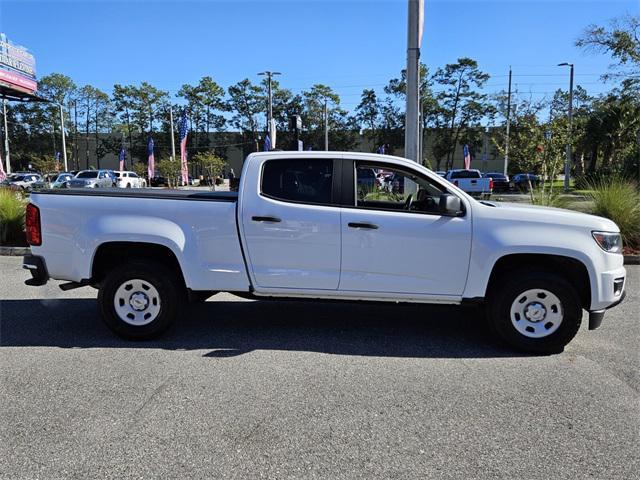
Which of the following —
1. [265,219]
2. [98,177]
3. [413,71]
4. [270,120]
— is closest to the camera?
[265,219]

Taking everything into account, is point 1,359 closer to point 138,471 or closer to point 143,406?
point 143,406

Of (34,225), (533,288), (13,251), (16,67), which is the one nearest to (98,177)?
(16,67)

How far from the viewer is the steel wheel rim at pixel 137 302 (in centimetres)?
498

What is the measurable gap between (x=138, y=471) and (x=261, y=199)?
8.78 feet

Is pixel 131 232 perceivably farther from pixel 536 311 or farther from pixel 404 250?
pixel 536 311

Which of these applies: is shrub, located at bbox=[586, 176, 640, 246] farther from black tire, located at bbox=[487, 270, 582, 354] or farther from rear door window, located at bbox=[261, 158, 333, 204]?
rear door window, located at bbox=[261, 158, 333, 204]

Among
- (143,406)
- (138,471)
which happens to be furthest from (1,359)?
(138,471)

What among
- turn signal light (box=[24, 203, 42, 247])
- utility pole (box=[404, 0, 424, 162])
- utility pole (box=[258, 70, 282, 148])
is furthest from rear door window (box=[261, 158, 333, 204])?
utility pole (box=[258, 70, 282, 148])

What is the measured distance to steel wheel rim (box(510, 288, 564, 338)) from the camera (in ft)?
15.3

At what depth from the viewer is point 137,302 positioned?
16.4 feet

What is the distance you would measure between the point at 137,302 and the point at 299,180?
6.56 feet

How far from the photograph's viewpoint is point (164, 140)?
79062 mm

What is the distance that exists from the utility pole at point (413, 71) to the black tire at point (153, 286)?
780cm

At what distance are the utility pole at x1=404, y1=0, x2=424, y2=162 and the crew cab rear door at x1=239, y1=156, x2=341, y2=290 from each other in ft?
23.2
